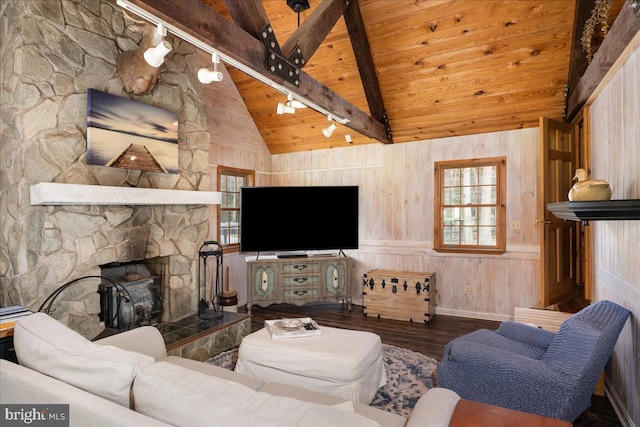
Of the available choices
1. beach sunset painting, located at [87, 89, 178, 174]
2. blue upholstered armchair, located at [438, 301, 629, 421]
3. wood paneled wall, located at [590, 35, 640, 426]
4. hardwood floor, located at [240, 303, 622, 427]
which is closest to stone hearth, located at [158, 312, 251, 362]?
hardwood floor, located at [240, 303, 622, 427]

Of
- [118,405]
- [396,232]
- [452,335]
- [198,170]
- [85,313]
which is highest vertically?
[198,170]

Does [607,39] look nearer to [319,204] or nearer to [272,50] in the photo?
[272,50]

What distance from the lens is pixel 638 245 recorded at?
87.7 inches

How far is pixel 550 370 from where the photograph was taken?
6.86ft

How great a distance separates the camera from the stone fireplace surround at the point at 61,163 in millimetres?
2746

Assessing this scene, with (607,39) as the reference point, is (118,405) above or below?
below

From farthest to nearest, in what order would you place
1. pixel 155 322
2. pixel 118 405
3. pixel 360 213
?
1. pixel 360 213
2. pixel 155 322
3. pixel 118 405

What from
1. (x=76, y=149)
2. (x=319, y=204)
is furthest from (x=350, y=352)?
(x=319, y=204)

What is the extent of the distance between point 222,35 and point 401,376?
2891 mm

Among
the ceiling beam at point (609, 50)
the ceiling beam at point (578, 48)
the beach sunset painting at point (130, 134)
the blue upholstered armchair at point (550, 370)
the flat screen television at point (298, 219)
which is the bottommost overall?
the blue upholstered armchair at point (550, 370)

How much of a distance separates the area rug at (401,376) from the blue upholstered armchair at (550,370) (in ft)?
1.46

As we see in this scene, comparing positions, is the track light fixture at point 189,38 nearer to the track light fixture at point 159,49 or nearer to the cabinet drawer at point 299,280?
the track light fixture at point 159,49

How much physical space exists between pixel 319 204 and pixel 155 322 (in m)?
2.63

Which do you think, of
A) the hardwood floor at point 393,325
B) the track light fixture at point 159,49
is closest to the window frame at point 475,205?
the hardwood floor at point 393,325
